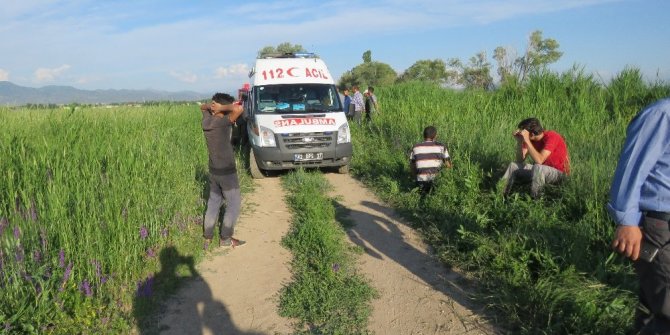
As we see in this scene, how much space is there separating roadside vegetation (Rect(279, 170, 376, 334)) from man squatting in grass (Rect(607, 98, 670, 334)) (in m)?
1.83

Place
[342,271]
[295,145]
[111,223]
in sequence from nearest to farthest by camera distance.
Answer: [111,223], [342,271], [295,145]

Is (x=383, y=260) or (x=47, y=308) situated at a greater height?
(x=47, y=308)

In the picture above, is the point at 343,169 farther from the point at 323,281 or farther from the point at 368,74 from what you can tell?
the point at 368,74

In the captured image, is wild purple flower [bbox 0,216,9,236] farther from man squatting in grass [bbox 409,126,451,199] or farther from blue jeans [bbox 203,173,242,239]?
man squatting in grass [bbox 409,126,451,199]

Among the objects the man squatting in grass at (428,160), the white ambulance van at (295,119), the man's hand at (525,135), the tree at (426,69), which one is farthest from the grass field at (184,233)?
the tree at (426,69)

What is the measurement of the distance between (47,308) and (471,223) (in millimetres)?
4102

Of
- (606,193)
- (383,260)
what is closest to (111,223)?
(383,260)

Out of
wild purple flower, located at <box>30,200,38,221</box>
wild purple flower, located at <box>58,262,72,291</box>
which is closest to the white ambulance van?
wild purple flower, located at <box>30,200,38,221</box>

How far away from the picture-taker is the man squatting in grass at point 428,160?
253 inches

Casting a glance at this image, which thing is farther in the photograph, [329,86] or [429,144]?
[329,86]

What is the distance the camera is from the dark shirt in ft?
16.1

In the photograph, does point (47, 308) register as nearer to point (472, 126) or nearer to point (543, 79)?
point (472, 126)

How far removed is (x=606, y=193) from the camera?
15.1 ft

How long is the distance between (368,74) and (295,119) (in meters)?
43.6
